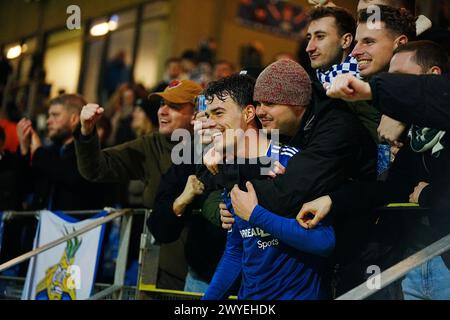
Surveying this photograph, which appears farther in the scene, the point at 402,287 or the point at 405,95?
the point at 402,287

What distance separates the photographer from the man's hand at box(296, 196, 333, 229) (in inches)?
124

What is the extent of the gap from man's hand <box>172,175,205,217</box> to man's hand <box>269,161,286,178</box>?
892 mm

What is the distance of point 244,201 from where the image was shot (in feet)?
10.8

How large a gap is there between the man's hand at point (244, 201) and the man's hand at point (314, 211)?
0.77 ft

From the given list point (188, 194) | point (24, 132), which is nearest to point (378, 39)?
A: point (188, 194)

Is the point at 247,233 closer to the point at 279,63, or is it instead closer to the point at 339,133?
the point at 339,133

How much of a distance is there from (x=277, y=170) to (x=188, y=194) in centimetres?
107

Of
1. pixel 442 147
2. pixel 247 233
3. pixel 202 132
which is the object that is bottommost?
pixel 247 233

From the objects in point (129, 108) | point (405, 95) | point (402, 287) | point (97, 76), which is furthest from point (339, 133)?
point (97, 76)

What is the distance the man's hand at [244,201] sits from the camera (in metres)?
3.25

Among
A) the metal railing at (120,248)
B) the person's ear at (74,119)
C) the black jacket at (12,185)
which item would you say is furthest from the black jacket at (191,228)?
the black jacket at (12,185)

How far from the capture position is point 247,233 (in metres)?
3.39

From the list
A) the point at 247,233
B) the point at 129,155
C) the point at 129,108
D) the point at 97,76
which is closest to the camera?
the point at 247,233

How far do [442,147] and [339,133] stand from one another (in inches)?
19.9
